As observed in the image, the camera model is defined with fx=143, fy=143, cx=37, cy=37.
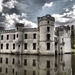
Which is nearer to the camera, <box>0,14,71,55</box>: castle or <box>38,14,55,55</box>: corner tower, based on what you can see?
<box>38,14,55,55</box>: corner tower

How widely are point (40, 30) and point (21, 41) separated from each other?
6.08 metres

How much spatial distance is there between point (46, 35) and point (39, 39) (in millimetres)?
2478

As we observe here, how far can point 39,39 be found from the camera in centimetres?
3309

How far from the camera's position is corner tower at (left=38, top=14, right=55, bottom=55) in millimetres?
30989

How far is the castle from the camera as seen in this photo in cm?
3139

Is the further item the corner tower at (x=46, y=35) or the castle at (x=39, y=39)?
the castle at (x=39, y=39)

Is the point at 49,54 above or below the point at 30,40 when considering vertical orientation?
below

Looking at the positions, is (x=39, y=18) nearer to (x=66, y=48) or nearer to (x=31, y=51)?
(x=31, y=51)

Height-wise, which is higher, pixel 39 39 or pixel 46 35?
pixel 46 35

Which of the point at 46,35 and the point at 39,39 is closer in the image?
the point at 46,35

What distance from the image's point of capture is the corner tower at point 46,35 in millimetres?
30989

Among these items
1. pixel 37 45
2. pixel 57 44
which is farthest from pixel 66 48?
pixel 37 45

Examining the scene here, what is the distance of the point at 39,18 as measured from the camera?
108 ft

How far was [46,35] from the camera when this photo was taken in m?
31.3
